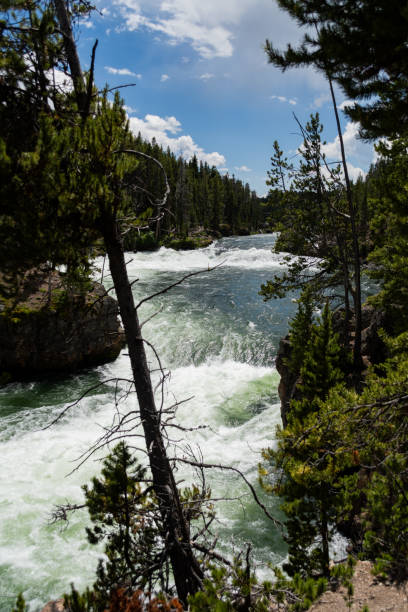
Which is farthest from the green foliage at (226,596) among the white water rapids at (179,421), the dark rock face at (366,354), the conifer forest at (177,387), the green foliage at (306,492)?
the dark rock face at (366,354)

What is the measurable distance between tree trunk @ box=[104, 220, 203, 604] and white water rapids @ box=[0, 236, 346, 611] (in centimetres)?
82

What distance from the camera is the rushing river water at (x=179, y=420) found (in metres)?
6.98

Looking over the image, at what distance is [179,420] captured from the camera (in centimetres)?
1211

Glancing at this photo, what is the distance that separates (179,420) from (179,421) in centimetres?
17

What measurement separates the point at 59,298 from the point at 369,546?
465 cm

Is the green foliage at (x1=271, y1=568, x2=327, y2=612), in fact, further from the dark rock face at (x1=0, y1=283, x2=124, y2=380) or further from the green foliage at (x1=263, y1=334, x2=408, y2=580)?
the dark rock face at (x1=0, y1=283, x2=124, y2=380)

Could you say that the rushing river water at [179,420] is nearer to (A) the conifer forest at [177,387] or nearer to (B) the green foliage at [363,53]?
(A) the conifer forest at [177,387]

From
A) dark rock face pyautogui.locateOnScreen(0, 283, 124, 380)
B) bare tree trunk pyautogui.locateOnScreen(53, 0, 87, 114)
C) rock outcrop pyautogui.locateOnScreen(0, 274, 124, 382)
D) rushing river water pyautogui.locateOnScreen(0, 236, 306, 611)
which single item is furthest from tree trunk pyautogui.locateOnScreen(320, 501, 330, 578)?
dark rock face pyautogui.locateOnScreen(0, 283, 124, 380)

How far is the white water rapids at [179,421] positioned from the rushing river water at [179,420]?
1.1 inches

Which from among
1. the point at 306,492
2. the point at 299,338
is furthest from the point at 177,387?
the point at 306,492

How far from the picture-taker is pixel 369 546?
13.6 feet

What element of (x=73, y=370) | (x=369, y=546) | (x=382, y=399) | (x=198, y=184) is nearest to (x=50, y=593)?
(x=369, y=546)

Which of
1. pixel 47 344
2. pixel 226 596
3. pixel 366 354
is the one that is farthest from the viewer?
pixel 47 344

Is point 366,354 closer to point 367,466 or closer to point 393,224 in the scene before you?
point 393,224
